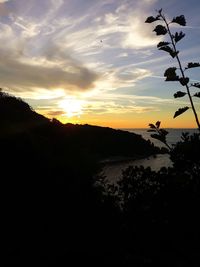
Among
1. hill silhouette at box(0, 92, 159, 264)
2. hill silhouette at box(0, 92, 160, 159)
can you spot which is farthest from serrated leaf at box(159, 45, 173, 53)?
hill silhouette at box(0, 92, 160, 159)

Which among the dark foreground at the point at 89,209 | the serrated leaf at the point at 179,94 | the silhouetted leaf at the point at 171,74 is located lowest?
the dark foreground at the point at 89,209

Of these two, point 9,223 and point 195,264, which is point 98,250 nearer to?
point 9,223

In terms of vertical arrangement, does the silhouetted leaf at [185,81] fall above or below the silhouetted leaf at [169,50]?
below

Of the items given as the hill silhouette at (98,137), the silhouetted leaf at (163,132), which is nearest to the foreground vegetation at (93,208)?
the silhouetted leaf at (163,132)

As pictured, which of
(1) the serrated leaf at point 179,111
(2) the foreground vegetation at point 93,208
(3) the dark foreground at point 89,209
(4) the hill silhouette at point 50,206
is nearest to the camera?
(1) the serrated leaf at point 179,111

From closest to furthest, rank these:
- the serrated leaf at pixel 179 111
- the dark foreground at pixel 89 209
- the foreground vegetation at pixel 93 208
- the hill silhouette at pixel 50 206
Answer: the serrated leaf at pixel 179 111
the foreground vegetation at pixel 93 208
the dark foreground at pixel 89 209
the hill silhouette at pixel 50 206

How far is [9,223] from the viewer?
16453 mm

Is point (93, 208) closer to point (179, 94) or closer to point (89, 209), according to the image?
point (89, 209)

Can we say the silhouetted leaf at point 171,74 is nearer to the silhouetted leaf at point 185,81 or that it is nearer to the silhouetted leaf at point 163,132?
the silhouetted leaf at point 185,81

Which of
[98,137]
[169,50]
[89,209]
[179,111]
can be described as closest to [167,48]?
[169,50]

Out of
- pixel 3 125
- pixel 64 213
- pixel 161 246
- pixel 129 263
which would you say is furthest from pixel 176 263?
pixel 3 125

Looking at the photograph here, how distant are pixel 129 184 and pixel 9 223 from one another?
6.86 metres

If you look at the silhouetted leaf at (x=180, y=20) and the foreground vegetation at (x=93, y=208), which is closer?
the silhouetted leaf at (x=180, y=20)

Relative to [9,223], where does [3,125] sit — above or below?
above
